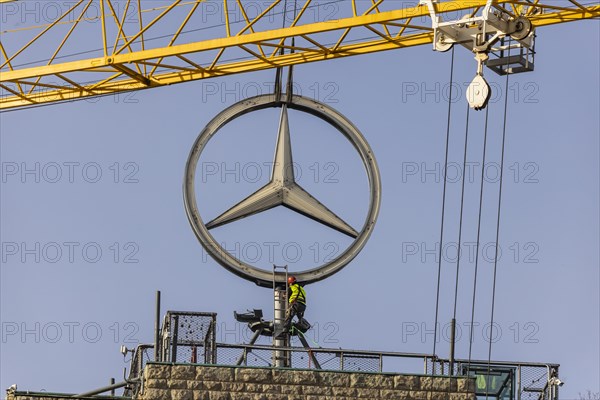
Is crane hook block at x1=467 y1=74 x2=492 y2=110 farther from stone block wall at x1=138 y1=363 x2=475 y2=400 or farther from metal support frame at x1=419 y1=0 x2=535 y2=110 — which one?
stone block wall at x1=138 y1=363 x2=475 y2=400

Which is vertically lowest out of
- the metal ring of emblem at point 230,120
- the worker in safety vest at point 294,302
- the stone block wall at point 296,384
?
the stone block wall at point 296,384

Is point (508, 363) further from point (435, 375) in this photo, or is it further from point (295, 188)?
point (295, 188)

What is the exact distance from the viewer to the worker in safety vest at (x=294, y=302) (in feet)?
192

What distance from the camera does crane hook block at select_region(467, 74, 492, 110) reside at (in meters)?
55.8

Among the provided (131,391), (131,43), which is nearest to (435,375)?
(131,391)

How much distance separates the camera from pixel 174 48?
64.9m

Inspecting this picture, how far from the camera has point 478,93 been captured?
55938 millimetres

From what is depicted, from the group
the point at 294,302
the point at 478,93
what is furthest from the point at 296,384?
the point at 478,93

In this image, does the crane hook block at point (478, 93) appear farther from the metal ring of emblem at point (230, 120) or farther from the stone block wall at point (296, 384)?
the stone block wall at point (296, 384)

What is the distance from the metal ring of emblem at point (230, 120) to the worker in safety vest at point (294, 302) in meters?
Answer: 0.25

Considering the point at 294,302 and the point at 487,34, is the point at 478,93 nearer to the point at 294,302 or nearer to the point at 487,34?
the point at 487,34

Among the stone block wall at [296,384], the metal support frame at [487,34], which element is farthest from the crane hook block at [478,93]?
the stone block wall at [296,384]

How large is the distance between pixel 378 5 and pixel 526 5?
3.72m

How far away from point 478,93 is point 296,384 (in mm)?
7758
